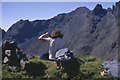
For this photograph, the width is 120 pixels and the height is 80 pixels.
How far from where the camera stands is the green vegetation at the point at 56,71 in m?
12.4

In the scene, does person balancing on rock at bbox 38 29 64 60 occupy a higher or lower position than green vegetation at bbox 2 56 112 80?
higher

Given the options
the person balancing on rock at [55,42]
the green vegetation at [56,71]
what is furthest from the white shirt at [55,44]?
the green vegetation at [56,71]

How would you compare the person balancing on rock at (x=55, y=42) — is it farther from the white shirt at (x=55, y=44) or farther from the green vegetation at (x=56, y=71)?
the green vegetation at (x=56, y=71)

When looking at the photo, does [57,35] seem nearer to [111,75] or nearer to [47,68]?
[47,68]

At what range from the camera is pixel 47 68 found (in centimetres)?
1338

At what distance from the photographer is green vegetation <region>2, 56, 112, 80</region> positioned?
12383 millimetres

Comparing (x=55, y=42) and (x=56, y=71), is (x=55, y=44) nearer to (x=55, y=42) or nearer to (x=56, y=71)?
(x=55, y=42)

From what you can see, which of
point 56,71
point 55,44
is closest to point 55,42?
point 55,44

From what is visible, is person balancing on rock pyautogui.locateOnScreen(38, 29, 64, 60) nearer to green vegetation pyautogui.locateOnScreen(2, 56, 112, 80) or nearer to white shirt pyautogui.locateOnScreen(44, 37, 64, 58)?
white shirt pyautogui.locateOnScreen(44, 37, 64, 58)

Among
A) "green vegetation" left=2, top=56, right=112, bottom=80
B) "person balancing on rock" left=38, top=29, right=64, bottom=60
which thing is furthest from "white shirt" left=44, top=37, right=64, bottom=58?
"green vegetation" left=2, top=56, right=112, bottom=80

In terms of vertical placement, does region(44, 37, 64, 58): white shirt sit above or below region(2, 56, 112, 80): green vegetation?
above

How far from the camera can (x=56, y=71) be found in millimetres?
12742

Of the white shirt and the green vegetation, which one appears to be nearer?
the green vegetation

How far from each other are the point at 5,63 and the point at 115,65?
4.77 metres
